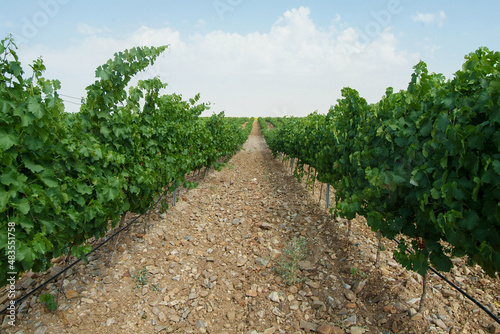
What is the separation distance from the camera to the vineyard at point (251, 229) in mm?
2547

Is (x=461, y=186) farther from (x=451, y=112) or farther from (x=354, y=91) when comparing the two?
(x=354, y=91)

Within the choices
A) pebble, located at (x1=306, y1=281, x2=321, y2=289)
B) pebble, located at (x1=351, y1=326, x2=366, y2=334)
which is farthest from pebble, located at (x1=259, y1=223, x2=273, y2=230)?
pebble, located at (x1=351, y1=326, x2=366, y2=334)

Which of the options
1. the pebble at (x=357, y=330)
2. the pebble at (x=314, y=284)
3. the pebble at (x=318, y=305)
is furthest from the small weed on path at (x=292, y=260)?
the pebble at (x=357, y=330)

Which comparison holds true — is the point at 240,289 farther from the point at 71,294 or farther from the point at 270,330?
the point at 71,294

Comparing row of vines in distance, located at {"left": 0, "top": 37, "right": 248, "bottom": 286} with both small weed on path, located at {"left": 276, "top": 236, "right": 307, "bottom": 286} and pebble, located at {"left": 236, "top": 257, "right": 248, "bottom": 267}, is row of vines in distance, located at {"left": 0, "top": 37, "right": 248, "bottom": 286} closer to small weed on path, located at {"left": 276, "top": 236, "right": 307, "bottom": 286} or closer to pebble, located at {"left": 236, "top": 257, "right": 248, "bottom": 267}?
pebble, located at {"left": 236, "top": 257, "right": 248, "bottom": 267}

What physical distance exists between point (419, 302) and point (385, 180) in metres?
1.82

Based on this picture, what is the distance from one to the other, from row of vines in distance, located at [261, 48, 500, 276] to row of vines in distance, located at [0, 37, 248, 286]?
3373 millimetres

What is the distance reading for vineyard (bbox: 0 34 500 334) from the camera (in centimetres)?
255

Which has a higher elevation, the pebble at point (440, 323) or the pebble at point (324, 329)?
the pebble at point (440, 323)

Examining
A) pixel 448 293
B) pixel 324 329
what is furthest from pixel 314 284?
pixel 448 293

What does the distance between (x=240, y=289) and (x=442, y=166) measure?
3245mm

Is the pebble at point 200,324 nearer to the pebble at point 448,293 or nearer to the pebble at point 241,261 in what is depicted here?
the pebble at point 241,261

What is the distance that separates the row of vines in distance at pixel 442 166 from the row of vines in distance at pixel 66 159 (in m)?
3.37

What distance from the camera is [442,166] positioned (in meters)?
2.66
